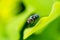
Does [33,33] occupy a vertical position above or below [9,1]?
below

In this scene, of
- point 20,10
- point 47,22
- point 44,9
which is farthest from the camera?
point 20,10

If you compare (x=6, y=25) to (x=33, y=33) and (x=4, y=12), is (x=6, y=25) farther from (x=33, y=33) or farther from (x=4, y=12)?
(x=33, y=33)

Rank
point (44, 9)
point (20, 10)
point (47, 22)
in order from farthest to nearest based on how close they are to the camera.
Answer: point (20, 10)
point (44, 9)
point (47, 22)

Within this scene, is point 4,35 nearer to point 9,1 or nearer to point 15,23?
point 15,23

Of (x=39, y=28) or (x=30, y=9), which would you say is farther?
(x=30, y=9)

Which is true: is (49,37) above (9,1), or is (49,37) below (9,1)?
below

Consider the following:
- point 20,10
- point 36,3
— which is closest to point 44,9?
point 36,3

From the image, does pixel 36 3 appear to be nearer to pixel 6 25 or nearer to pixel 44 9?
pixel 44 9

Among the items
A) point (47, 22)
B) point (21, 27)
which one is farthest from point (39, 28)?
point (21, 27)

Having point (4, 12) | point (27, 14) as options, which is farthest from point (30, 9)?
point (4, 12)
